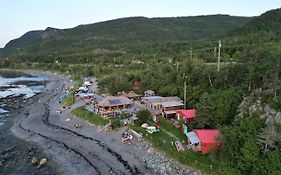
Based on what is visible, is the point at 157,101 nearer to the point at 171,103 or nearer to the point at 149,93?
the point at 171,103

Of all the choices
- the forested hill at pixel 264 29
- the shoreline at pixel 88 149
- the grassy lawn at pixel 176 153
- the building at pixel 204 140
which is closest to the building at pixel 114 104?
the shoreline at pixel 88 149

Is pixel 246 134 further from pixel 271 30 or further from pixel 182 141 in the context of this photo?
pixel 271 30

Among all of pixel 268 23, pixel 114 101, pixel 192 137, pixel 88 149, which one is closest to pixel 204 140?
pixel 192 137

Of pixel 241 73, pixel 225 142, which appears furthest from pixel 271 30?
pixel 225 142

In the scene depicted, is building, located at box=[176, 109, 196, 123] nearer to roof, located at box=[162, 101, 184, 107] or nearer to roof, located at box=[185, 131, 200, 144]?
roof, located at box=[162, 101, 184, 107]

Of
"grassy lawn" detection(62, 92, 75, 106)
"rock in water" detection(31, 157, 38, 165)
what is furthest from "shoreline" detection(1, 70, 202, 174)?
"grassy lawn" detection(62, 92, 75, 106)
